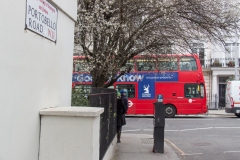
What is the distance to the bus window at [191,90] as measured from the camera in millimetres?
21109

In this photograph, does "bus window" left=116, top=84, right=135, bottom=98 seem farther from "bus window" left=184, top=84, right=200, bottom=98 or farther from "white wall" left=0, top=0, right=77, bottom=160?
"white wall" left=0, top=0, right=77, bottom=160

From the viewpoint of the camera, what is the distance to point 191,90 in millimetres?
21172

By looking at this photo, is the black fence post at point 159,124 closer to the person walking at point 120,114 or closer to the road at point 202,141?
the road at point 202,141

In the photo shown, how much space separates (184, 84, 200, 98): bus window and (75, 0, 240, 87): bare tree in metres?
11.6

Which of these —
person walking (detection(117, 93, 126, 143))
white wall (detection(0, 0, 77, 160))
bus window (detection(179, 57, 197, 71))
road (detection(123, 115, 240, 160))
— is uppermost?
bus window (detection(179, 57, 197, 71))

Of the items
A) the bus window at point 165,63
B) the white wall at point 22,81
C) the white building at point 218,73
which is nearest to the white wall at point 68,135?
the white wall at point 22,81

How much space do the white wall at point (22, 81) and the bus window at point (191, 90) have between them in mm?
17158

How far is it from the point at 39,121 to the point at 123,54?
561 cm

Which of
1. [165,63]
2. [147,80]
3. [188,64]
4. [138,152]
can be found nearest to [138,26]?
[138,152]

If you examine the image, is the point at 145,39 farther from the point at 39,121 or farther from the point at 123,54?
the point at 39,121

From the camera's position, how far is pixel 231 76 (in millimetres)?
32906

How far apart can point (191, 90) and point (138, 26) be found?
12.8 m

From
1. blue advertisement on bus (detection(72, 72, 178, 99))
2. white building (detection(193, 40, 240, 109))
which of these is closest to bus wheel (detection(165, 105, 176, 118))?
blue advertisement on bus (detection(72, 72, 178, 99))

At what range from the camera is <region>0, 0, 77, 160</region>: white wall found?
3.39m
